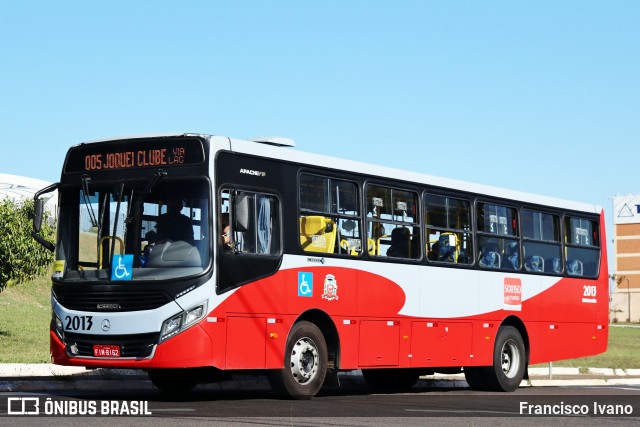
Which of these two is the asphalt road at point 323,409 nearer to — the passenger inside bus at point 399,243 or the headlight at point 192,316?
the headlight at point 192,316

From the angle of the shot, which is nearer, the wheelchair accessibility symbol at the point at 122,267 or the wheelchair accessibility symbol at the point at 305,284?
the wheelchair accessibility symbol at the point at 122,267

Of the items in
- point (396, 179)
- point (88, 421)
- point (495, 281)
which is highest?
point (396, 179)

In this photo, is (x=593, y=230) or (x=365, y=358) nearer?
(x=365, y=358)

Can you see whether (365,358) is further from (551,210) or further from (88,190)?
(551,210)

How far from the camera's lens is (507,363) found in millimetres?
20781

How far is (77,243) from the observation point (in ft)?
49.4

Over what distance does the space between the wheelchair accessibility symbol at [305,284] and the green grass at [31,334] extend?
10.1 m

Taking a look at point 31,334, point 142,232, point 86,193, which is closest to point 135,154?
point 86,193

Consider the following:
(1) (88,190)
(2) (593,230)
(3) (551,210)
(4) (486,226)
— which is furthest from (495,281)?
(1) (88,190)

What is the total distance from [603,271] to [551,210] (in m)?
2.38

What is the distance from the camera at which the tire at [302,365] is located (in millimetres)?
15430

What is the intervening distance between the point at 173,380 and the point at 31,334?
2100 centimetres

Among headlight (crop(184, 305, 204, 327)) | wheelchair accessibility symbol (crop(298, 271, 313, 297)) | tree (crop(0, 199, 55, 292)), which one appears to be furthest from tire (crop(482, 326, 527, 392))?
tree (crop(0, 199, 55, 292))

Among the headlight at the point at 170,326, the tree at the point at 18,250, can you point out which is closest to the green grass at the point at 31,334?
the tree at the point at 18,250
